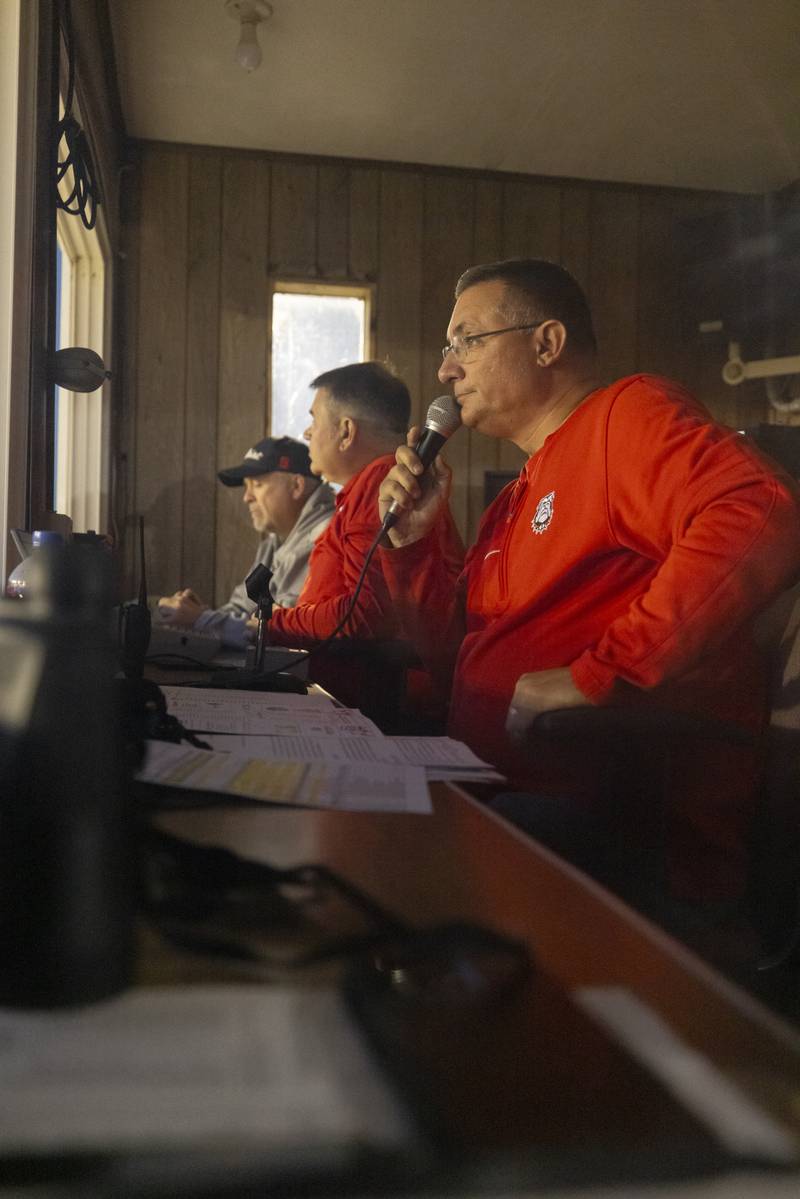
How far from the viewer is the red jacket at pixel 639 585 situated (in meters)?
1.05

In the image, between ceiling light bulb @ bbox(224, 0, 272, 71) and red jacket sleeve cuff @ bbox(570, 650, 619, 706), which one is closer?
red jacket sleeve cuff @ bbox(570, 650, 619, 706)

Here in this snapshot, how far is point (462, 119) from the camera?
3.43m

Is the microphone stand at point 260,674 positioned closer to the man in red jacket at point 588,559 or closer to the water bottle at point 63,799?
the man in red jacket at point 588,559

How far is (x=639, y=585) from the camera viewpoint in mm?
1376

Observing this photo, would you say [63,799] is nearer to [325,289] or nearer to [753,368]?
[325,289]

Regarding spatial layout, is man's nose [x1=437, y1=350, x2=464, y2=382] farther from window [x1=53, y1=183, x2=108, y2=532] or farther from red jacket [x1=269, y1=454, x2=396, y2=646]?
window [x1=53, y1=183, x2=108, y2=532]

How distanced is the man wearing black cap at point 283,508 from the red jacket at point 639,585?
1.00 meters

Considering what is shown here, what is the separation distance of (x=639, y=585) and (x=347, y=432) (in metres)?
1.31

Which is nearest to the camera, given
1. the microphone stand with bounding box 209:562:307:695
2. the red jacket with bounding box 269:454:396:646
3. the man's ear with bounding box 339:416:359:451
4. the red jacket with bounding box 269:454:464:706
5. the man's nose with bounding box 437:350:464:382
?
the microphone stand with bounding box 209:562:307:695

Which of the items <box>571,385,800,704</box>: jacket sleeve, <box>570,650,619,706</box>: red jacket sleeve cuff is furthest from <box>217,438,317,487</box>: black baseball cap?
<box>570,650,619,706</box>: red jacket sleeve cuff

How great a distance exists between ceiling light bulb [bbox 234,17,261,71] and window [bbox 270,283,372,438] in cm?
91

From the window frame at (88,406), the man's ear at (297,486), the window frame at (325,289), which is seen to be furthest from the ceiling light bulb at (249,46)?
the man's ear at (297,486)

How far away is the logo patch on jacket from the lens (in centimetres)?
146

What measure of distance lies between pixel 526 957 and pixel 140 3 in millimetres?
3229
